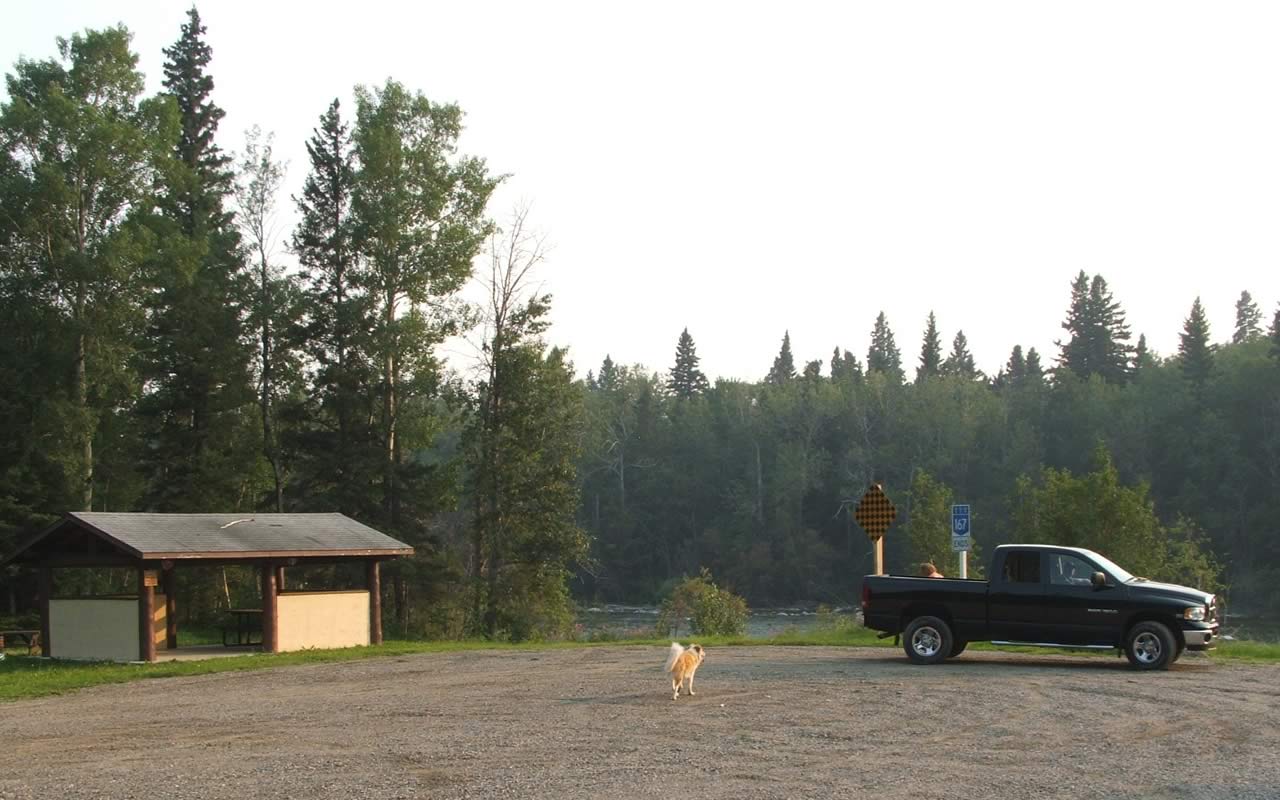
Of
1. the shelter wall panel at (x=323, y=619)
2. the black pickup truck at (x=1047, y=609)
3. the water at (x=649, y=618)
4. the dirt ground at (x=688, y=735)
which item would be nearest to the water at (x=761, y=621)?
the water at (x=649, y=618)

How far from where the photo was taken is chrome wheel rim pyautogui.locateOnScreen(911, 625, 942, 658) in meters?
18.8

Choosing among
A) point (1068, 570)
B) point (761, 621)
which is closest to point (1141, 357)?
point (761, 621)

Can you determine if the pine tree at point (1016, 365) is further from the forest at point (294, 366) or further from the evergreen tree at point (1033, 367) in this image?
the forest at point (294, 366)

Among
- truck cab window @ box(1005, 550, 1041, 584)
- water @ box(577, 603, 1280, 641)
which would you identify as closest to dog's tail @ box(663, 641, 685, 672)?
truck cab window @ box(1005, 550, 1041, 584)

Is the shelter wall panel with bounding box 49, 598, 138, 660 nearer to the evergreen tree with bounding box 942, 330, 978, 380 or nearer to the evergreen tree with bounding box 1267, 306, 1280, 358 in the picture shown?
the evergreen tree with bounding box 1267, 306, 1280, 358

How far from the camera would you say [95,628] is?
24.3 meters

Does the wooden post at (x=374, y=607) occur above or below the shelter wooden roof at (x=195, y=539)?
below

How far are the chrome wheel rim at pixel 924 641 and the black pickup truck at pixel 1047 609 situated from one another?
15mm

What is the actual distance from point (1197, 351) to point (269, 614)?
71.4 metres

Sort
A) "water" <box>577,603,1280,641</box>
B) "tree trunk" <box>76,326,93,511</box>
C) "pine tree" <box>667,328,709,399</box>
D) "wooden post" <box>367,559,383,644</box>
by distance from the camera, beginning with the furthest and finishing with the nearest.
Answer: "pine tree" <box>667,328,709,399</box>, "water" <box>577,603,1280,641</box>, "tree trunk" <box>76,326,93,511</box>, "wooden post" <box>367,559,383,644</box>

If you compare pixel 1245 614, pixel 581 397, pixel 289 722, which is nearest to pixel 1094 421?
pixel 1245 614

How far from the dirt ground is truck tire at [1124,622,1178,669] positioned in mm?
421

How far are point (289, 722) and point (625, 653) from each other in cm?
932

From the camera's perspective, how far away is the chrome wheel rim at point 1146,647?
17581mm
